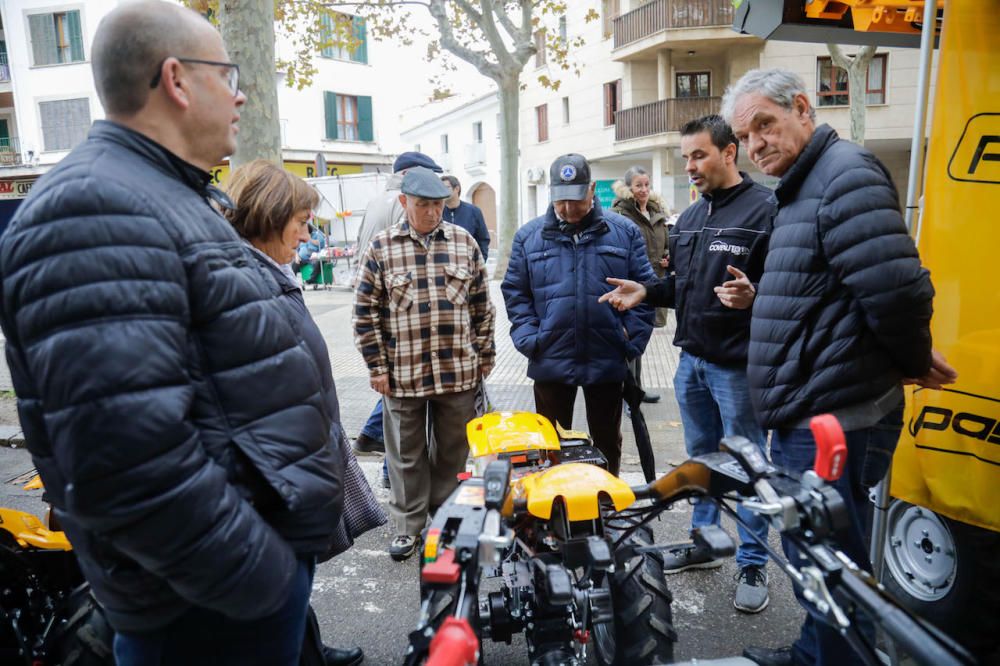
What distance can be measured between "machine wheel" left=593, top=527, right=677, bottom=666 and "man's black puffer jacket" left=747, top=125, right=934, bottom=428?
0.81 meters

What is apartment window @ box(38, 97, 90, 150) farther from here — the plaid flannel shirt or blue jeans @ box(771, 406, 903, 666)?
blue jeans @ box(771, 406, 903, 666)

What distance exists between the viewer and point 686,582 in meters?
3.55

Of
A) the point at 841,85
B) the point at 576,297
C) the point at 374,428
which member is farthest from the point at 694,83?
the point at 576,297

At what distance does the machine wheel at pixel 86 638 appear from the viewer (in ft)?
7.26

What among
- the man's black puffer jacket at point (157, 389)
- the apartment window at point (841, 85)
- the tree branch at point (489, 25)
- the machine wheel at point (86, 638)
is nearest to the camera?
the man's black puffer jacket at point (157, 389)

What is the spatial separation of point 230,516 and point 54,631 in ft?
5.57

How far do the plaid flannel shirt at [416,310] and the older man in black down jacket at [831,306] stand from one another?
1731 mm

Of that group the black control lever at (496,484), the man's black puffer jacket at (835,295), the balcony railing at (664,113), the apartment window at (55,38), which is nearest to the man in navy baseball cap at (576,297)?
the man's black puffer jacket at (835,295)

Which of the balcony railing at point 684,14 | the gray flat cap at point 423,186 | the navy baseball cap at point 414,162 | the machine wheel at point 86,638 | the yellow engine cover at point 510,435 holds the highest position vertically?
the balcony railing at point 684,14

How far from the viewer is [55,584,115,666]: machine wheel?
7.26ft

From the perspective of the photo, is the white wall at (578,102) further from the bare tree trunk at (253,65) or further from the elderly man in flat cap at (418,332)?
the elderly man in flat cap at (418,332)

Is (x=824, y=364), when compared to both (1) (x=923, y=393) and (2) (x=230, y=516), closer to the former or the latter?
(1) (x=923, y=393)

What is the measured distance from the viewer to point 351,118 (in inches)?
1217

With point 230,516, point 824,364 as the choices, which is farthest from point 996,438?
point 230,516
